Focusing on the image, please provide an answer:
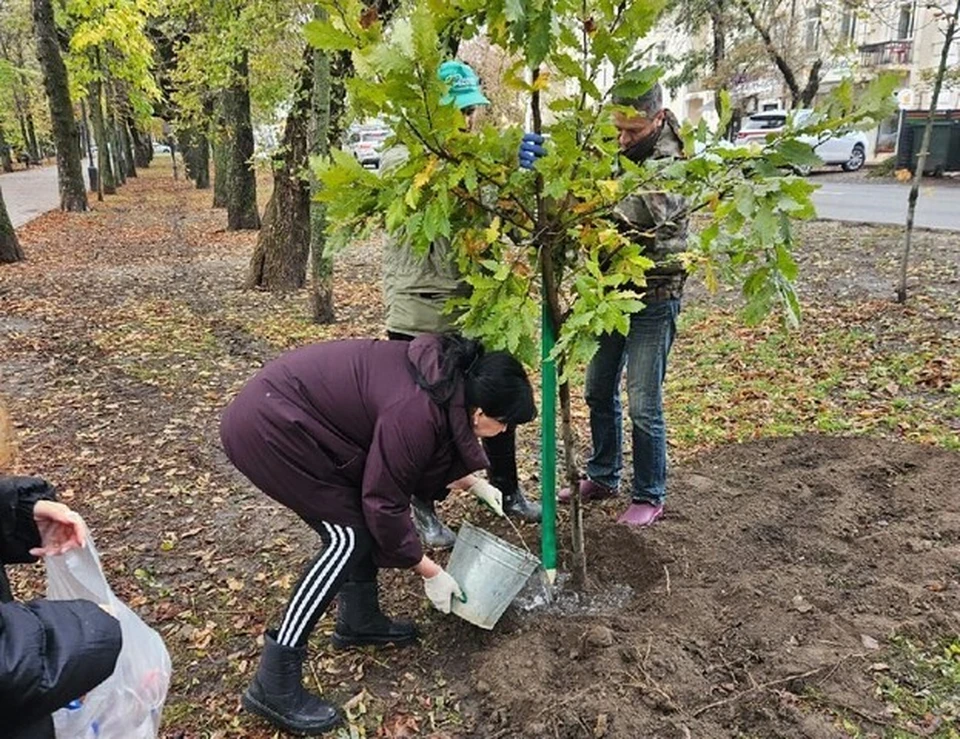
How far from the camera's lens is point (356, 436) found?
7.61ft

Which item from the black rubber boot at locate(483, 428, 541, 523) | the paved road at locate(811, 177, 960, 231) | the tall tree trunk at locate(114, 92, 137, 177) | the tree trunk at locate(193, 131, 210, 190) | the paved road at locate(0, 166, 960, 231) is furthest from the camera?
the tree trunk at locate(193, 131, 210, 190)

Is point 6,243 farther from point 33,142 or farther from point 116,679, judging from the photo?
point 33,142

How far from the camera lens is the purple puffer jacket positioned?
7.24 ft

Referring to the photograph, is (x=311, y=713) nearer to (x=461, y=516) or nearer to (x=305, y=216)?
(x=461, y=516)

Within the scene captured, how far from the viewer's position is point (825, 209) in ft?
45.4

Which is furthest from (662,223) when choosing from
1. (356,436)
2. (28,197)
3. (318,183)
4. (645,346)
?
(28,197)

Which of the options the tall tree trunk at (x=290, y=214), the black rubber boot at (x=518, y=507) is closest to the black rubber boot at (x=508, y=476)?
the black rubber boot at (x=518, y=507)

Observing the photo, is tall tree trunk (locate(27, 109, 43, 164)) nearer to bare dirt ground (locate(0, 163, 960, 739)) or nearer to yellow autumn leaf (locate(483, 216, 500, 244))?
bare dirt ground (locate(0, 163, 960, 739))

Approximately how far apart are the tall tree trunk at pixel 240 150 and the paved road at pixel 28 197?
449 centimetres

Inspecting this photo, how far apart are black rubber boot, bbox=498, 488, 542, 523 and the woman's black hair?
1394 millimetres

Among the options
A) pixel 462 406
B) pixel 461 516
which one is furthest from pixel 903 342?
pixel 462 406

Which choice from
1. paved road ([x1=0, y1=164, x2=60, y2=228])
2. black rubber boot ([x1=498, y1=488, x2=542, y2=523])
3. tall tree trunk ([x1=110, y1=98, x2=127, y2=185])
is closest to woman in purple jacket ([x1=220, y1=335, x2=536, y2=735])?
black rubber boot ([x1=498, y1=488, x2=542, y2=523])

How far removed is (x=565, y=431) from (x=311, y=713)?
1.22 m

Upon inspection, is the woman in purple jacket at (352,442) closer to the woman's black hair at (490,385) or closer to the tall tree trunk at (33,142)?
the woman's black hair at (490,385)
